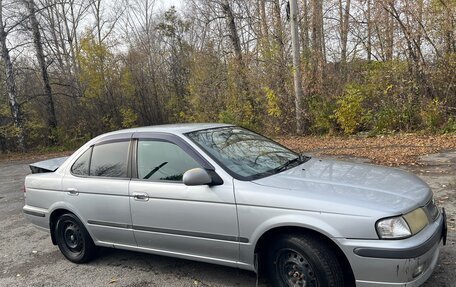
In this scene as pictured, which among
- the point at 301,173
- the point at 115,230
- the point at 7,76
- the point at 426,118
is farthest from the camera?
the point at 7,76

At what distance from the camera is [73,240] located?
4.80 m

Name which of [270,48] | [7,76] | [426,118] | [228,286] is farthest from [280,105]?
[7,76]

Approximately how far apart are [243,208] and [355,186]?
95 centimetres

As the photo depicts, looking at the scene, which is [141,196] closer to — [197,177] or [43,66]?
[197,177]

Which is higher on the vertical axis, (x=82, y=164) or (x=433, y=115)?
(x=82, y=164)

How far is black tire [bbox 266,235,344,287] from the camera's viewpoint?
305 centimetres

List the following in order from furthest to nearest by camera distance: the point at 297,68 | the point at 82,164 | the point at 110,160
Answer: the point at 297,68
the point at 82,164
the point at 110,160

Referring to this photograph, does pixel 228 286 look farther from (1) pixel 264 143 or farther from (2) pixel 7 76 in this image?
(2) pixel 7 76

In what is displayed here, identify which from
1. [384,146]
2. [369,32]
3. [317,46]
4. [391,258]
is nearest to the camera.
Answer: [391,258]

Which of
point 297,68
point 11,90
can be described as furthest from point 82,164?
point 11,90

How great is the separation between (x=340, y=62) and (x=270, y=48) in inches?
111

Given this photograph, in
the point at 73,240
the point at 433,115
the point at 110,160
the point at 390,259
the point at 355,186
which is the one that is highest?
the point at 110,160

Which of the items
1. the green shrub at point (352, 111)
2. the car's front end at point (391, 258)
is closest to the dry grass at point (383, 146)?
the green shrub at point (352, 111)

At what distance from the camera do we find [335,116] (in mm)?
13312
